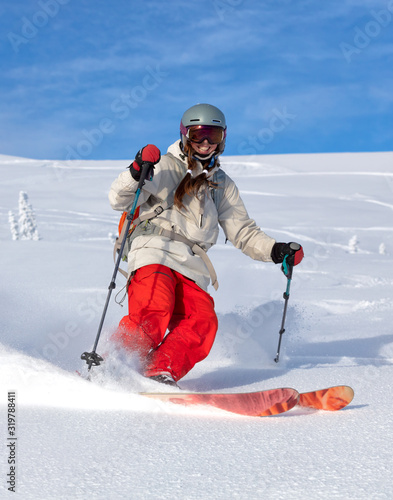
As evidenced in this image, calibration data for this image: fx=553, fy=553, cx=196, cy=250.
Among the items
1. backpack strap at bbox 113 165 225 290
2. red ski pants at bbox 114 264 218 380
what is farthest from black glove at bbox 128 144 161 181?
red ski pants at bbox 114 264 218 380

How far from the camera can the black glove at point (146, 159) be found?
3295 millimetres

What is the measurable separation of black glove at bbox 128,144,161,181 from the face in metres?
0.48

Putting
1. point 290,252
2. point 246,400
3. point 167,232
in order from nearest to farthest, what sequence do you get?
point 246,400, point 167,232, point 290,252

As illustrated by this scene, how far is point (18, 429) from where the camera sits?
2000mm

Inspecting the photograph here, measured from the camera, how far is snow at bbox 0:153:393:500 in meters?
1.58

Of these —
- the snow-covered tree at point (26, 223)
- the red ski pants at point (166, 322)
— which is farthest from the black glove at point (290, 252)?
the snow-covered tree at point (26, 223)

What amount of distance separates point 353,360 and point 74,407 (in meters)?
2.67

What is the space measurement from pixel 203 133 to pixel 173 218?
612 mm

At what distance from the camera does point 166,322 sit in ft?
10.8

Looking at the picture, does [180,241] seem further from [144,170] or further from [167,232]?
[144,170]

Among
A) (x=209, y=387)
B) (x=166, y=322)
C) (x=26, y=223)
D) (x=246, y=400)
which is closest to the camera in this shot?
(x=246, y=400)

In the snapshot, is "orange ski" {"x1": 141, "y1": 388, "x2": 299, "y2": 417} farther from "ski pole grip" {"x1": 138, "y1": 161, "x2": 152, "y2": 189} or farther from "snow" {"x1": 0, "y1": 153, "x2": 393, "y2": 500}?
"ski pole grip" {"x1": 138, "y1": 161, "x2": 152, "y2": 189}

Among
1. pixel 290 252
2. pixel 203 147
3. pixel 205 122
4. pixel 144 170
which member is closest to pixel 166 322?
pixel 144 170

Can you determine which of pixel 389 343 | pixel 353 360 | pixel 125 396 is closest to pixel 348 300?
pixel 389 343
